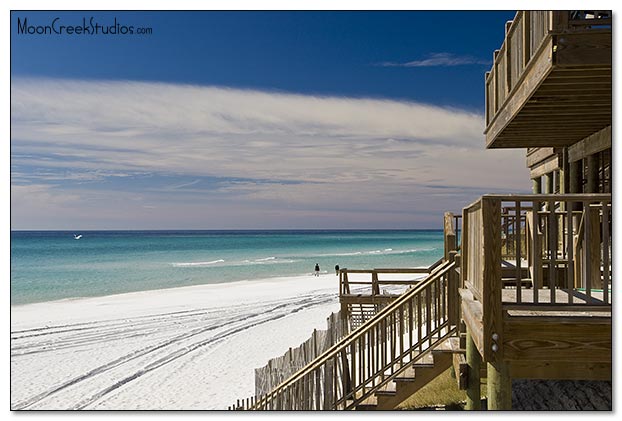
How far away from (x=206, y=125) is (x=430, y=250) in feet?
86.4

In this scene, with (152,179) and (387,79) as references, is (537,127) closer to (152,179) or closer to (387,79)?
(387,79)

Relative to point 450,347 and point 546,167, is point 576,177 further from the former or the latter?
point 450,347

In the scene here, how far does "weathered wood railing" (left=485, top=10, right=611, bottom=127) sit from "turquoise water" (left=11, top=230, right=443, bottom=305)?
27.0 meters

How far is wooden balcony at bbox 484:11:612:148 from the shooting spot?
429cm

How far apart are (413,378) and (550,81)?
3286 mm

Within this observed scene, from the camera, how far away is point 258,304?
25.4 meters

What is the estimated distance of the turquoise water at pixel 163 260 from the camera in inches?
1458

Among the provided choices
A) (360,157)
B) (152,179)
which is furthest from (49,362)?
(360,157)

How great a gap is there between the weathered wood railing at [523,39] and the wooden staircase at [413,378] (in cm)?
283

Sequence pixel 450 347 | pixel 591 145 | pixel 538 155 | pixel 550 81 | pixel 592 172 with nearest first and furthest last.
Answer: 1. pixel 550 81
2. pixel 450 347
3. pixel 591 145
4. pixel 592 172
5. pixel 538 155

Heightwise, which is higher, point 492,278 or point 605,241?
point 605,241

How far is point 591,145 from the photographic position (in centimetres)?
778

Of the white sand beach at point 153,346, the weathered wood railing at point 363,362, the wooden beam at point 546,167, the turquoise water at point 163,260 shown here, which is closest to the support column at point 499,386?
the weathered wood railing at point 363,362

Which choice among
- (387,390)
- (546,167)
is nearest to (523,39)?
(387,390)
